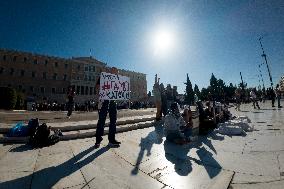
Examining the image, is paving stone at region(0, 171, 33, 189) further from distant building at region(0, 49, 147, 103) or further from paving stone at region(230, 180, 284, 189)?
distant building at region(0, 49, 147, 103)

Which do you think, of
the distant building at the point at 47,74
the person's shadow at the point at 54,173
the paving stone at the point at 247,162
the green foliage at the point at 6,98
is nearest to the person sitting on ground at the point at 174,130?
the paving stone at the point at 247,162

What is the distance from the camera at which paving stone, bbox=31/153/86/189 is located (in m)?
2.94

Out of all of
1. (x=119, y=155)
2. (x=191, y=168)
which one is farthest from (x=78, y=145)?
(x=191, y=168)

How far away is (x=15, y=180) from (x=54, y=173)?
540 mm

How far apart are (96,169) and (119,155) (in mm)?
967

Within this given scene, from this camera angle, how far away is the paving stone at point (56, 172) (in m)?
2.94

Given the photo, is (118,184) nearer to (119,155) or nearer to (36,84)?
(119,155)

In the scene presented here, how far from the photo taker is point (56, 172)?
3.38m

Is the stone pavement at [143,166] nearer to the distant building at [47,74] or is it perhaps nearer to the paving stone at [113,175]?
the paving stone at [113,175]

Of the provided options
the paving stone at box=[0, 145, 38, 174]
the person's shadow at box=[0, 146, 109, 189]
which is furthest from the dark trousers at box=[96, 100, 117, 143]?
the paving stone at box=[0, 145, 38, 174]

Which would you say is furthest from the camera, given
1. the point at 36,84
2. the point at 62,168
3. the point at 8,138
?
the point at 36,84

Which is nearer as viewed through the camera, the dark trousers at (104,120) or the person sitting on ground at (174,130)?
the dark trousers at (104,120)

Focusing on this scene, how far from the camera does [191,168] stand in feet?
12.6

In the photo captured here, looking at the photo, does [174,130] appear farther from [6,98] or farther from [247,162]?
[6,98]
